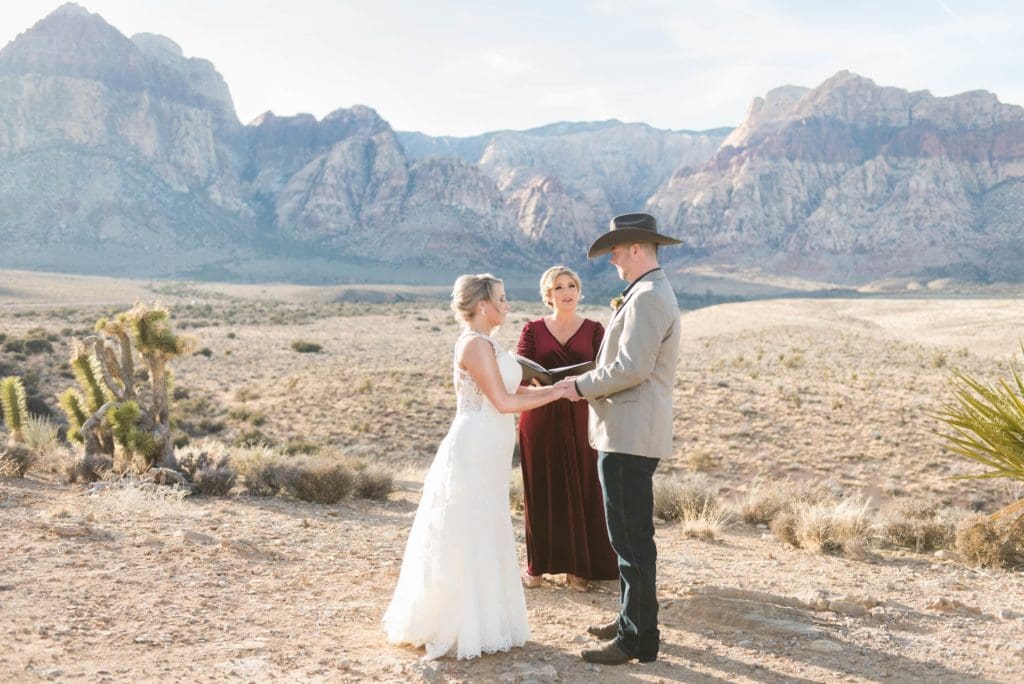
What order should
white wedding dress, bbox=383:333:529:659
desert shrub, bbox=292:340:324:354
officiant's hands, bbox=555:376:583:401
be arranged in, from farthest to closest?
desert shrub, bbox=292:340:324:354, white wedding dress, bbox=383:333:529:659, officiant's hands, bbox=555:376:583:401

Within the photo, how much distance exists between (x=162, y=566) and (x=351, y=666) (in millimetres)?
2583

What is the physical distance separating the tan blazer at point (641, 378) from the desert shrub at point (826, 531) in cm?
398

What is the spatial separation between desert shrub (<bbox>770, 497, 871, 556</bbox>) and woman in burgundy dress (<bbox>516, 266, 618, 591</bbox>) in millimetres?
2556

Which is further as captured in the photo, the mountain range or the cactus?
the mountain range

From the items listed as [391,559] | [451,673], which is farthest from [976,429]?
[391,559]

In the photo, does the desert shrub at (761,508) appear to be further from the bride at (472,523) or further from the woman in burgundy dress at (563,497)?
the bride at (472,523)

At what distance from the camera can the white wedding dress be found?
15.0ft

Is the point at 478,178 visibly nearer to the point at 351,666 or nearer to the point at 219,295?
the point at 219,295

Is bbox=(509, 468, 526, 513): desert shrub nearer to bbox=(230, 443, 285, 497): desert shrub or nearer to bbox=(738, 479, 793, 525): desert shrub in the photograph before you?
bbox=(738, 479, 793, 525): desert shrub

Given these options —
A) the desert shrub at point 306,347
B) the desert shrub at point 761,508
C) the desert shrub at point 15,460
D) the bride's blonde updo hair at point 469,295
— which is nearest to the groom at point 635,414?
the bride's blonde updo hair at point 469,295

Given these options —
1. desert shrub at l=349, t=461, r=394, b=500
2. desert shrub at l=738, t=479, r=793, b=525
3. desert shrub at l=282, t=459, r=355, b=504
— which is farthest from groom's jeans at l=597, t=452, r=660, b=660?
desert shrub at l=349, t=461, r=394, b=500

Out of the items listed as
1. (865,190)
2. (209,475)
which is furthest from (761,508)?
(865,190)

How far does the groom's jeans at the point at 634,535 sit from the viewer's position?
437 centimetres

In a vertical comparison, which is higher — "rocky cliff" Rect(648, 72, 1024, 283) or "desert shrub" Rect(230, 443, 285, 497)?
"rocky cliff" Rect(648, 72, 1024, 283)
